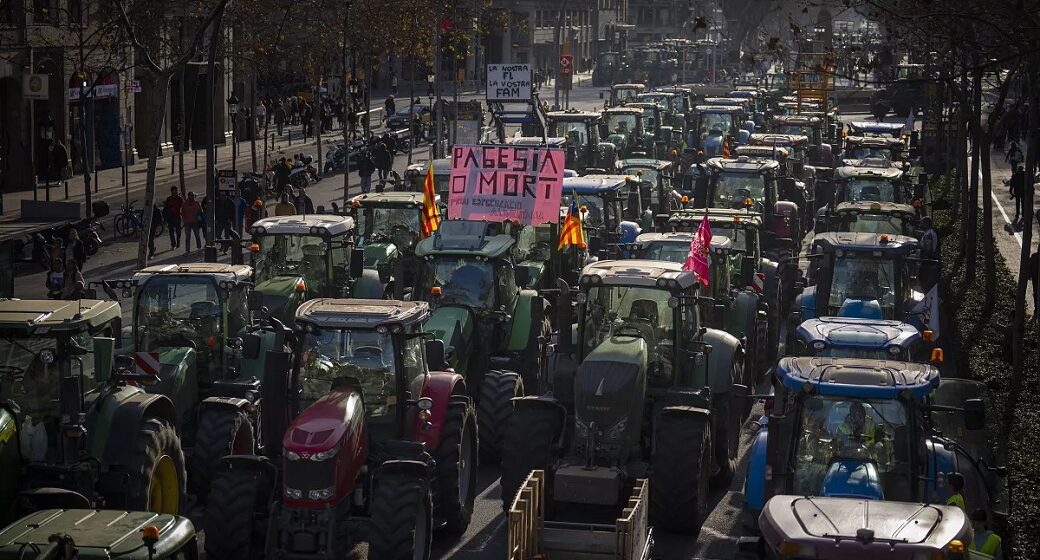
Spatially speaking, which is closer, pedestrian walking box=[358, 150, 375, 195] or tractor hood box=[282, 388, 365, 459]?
tractor hood box=[282, 388, 365, 459]

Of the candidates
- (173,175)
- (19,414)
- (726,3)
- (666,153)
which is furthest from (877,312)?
(726,3)

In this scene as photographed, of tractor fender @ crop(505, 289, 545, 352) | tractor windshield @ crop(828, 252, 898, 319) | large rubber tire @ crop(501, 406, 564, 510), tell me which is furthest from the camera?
tractor windshield @ crop(828, 252, 898, 319)

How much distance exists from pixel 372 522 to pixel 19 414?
3.40m

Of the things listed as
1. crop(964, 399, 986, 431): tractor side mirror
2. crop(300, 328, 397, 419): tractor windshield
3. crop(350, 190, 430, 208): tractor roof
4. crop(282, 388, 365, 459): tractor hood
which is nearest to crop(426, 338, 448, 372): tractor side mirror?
crop(300, 328, 397, 419): tractor windshield

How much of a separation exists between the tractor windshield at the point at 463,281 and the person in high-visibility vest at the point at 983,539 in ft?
30.4

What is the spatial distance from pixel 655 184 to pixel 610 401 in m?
→ 22.4

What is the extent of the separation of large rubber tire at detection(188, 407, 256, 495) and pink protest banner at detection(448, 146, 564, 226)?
905cm

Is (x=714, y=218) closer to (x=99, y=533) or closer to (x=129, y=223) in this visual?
(x=99, y=533)

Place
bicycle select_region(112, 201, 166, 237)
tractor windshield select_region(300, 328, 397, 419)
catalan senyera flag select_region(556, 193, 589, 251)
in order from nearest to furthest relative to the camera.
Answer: tractor windshield select_region(300, 328, 397, 419) → catalan senyera flag select_region(556, 193, 589, 251) → bicycle select_region(112, 201, 166, 237)

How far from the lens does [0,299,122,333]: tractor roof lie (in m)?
14.6

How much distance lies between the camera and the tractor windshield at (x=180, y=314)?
18719 mm

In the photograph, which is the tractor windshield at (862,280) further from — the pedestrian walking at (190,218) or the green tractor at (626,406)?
the pedestrian walking at (190,218)

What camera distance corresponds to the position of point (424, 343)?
54.7 ft

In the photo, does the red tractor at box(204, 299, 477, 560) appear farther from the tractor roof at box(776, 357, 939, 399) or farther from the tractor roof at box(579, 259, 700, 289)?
the tractor roof at box(776, 357, 939, 399)
